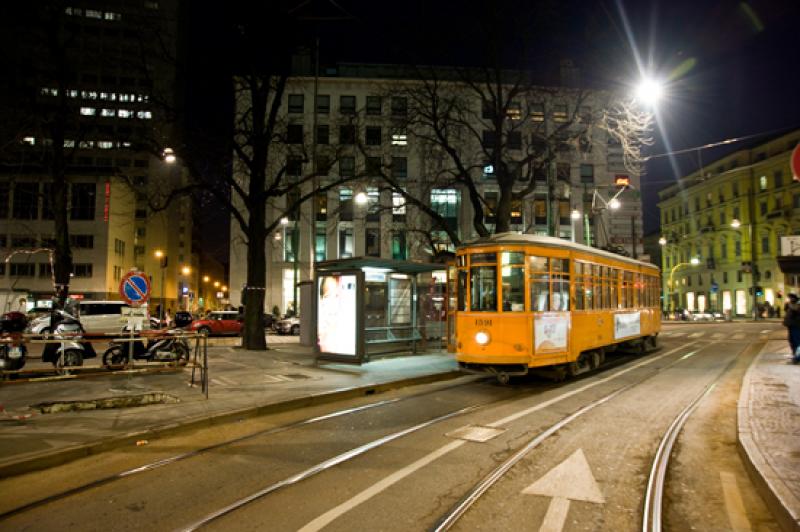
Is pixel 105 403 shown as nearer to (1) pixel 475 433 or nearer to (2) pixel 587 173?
(1) pixel 475 433

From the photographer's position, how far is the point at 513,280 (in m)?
11.7

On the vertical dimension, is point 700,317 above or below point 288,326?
below

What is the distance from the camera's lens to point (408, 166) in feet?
163

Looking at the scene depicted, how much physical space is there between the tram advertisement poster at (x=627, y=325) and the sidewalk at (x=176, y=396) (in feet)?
16.3

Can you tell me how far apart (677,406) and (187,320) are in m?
27.9

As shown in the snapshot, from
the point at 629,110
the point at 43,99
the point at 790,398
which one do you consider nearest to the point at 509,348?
the point at 790,398

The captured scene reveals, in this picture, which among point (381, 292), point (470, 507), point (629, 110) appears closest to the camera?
point (470, 507)

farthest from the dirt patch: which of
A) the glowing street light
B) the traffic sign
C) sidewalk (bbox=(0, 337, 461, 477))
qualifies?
the glowing street light

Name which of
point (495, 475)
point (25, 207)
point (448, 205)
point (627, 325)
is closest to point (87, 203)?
point (25, 207)

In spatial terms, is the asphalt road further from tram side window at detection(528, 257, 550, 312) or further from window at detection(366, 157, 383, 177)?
window at detection(366, 157, 383, 177)

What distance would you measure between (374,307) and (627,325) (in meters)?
7.98

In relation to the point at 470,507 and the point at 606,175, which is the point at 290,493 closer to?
the point at 470,507

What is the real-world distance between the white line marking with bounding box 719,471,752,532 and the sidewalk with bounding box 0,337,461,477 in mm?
6835

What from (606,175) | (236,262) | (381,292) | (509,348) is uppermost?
(606,175)
